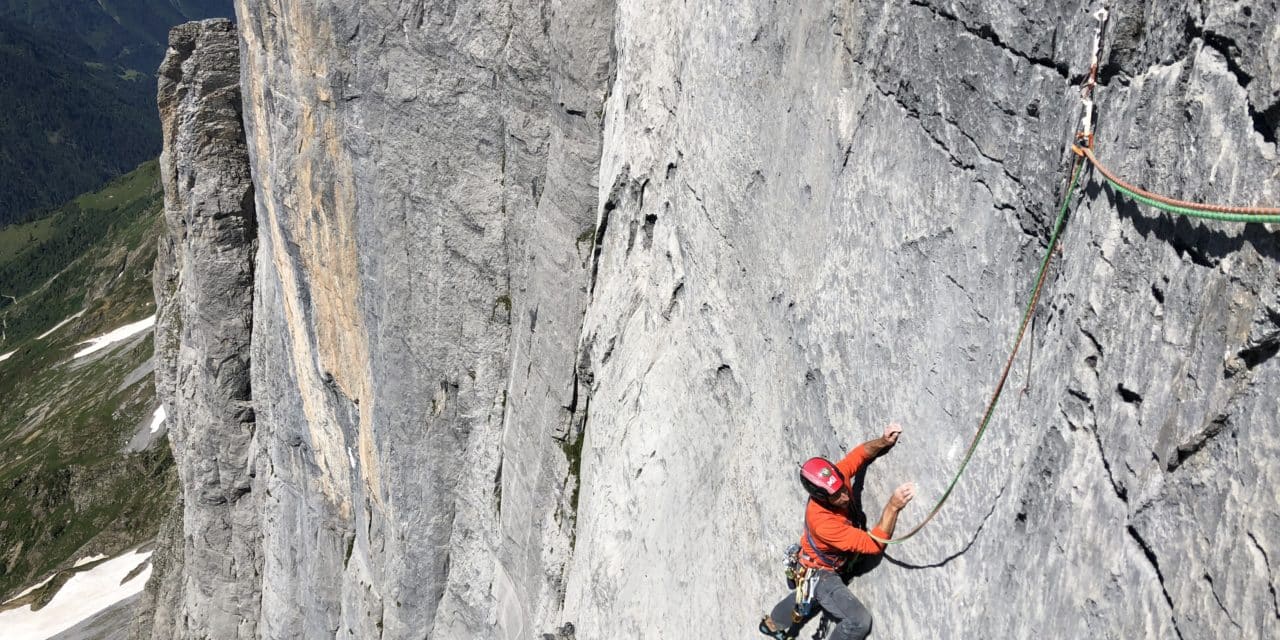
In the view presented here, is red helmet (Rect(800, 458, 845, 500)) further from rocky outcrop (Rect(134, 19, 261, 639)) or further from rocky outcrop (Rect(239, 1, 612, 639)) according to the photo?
rocky outcrop (Rect(134, 19, 261, 639))

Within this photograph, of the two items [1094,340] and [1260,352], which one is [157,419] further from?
[1260,352]

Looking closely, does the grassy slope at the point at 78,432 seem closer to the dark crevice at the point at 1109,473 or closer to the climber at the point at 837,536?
the climber at the point at 837,536

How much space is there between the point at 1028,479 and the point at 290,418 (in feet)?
66.5

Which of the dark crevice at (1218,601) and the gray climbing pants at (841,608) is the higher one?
the dark crevice at (1218,601)

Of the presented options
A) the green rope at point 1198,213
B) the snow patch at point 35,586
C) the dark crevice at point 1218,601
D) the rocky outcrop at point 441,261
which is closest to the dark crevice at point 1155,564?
the dark crevice at point 1218,601

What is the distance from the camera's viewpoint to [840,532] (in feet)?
23.7

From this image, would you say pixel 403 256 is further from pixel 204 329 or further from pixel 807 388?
pixel 204 329

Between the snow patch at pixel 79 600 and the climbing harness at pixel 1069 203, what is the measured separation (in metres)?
65.5

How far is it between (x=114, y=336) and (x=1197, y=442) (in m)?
136

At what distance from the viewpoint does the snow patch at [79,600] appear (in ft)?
195

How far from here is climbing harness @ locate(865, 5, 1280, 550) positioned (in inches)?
153

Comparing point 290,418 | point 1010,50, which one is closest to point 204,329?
point 290,418

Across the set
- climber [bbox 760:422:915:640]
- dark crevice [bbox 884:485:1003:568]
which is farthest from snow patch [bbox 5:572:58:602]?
dark crevice [bbox 884:485:1003:568]

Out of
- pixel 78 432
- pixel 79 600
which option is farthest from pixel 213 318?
pixel 78 432
